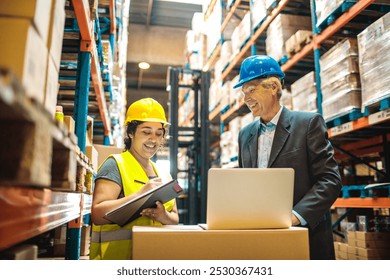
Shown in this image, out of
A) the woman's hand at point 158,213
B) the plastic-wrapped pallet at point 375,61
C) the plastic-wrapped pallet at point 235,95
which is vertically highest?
the plastic-wrapped pallet at point 235,95

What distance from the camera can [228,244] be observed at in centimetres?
139

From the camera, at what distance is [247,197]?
1444 millimetres

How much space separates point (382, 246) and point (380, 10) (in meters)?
2.40

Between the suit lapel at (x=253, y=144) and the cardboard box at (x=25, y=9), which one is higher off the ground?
the cardboard box at (x=25, y=9)

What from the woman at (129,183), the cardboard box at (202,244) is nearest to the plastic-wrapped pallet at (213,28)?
the woman at (129,183)

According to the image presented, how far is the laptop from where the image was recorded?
1425mm

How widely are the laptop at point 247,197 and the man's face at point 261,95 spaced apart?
95cm

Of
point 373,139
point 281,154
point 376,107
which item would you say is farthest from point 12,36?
point 373,139

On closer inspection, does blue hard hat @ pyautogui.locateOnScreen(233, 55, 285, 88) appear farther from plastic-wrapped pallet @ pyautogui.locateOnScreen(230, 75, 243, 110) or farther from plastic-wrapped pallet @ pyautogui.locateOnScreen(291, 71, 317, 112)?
plastic-wrapped pallet @ pyautogui.locateOnScreen(230, 75, 243, 110)

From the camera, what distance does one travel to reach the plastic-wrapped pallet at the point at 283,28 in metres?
4.86

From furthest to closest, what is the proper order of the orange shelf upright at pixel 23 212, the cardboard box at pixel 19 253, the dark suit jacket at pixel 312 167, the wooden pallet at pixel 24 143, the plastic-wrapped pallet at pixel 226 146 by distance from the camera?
the plastic-wrapped pallet at pixel 226 146 < the dark suit jacket at pixel 312 167 < the cardboard box at pixel 19 253 < the orange shelf upright at pixel 23 212 < the wooden pallet at pixel 24 143

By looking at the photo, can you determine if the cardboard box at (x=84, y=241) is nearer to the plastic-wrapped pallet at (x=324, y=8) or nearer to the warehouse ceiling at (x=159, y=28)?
the plastic-wrapped pallet at (x=324, y=8)

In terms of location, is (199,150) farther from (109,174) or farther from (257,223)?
(257,223)

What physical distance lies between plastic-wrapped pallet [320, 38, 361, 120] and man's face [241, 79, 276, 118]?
1494 millimetres
